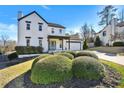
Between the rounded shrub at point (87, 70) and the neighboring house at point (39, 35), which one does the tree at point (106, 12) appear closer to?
the neighboring house at point (39, 35)

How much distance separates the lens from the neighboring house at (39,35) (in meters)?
14.7

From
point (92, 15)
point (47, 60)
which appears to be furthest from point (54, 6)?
point (47, 60)

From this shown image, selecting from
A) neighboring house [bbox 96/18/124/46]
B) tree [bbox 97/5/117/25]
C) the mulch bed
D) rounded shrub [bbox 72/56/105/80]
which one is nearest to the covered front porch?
tree [bbox 97/5/117/25]

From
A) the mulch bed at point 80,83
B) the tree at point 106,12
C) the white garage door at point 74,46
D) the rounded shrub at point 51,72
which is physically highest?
the tree at point 106,12

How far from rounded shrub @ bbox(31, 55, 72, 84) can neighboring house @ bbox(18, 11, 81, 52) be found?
7.47m

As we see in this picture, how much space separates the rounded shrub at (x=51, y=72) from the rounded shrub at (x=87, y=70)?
0.27 m

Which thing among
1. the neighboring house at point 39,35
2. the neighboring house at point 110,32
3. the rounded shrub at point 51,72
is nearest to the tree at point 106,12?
the neighboring house at point 39,35

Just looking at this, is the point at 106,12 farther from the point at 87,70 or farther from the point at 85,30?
the point at 87,70

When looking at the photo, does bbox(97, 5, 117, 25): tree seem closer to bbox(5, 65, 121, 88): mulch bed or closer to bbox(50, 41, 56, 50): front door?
bbox(50, 41, 56, 50): front door

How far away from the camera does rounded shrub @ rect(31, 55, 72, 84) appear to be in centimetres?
629

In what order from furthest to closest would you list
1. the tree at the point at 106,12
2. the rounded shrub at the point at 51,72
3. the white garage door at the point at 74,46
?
the white garage door at the point at 74,46, the tree at the point at 106,12, the rounded shrub at the point at 51,72

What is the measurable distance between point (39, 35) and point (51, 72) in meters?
9.76

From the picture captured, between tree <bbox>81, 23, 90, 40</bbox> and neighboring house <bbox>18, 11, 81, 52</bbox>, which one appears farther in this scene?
neighboring house <bbox>18, 11, 81, 52</bbox>
